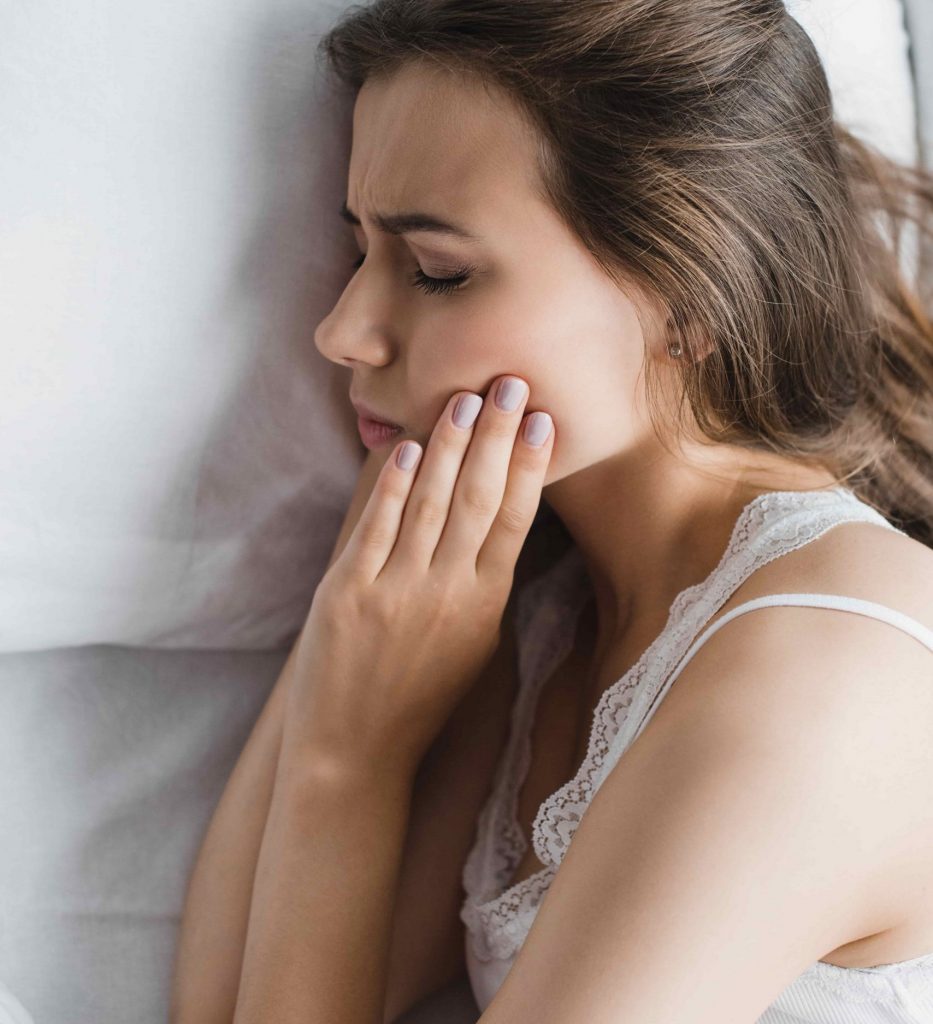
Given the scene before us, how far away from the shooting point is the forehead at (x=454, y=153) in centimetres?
90

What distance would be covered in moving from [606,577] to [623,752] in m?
0.31

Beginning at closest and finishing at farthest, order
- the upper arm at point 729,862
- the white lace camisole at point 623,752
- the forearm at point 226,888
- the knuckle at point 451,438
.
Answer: the upper arm at point 729,862 < the white lace camisole at point 623,752 < the knuckle at point 451,438 < the forearm at point 226,888

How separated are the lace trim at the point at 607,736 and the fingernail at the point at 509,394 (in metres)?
0.24

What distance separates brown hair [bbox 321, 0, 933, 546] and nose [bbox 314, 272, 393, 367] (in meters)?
0.19

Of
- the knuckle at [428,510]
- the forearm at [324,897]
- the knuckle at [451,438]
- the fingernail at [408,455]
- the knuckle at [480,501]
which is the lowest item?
the forearm at [324,897]

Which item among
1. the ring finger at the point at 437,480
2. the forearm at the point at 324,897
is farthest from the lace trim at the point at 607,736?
the ring finger at the point at 437,480

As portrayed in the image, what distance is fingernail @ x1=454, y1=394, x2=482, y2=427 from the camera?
0.96 m

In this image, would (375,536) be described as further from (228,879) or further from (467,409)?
(228,879)

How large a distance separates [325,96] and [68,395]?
399mm

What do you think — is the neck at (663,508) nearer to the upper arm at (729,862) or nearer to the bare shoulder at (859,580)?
the bare shoulder at (859,580)

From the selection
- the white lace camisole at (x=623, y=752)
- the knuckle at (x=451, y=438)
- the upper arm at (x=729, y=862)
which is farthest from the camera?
the knuckle at (x=451, y=438)

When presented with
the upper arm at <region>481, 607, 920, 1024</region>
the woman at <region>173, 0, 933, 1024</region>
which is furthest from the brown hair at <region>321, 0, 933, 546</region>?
the upper arm at <region>481, 607, 920, 1024</region>

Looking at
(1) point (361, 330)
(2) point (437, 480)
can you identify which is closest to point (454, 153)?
(1) point (361, 330)

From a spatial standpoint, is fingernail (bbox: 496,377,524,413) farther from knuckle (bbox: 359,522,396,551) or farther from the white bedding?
the white bedding
